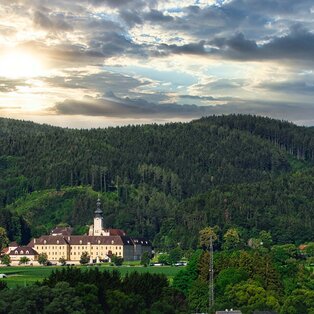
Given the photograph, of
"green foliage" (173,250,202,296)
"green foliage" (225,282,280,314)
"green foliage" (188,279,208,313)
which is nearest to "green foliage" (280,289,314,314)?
"green foliage" (225,282,280,314)

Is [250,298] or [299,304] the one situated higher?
[250,298]

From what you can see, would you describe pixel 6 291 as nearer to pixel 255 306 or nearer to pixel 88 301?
pixel 88 301

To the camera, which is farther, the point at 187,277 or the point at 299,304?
the point at 187,277

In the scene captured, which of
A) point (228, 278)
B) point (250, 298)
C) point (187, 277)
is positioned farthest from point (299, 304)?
point (187, 277)

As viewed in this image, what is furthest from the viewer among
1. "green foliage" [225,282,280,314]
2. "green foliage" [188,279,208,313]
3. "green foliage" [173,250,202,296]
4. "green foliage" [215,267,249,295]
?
"green foliage" [173,250,202,296]

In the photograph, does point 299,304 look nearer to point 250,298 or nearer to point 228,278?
point 250,298

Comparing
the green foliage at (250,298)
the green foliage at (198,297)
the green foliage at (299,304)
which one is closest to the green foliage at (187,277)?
the green foliage at (198,297)

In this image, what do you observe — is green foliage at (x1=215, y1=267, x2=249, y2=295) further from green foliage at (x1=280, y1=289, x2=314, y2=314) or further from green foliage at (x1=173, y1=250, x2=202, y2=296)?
green foliage at (x1=280, y1=289, x2=314, y2=314)

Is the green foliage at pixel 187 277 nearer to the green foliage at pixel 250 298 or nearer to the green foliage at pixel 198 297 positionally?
the green foliage at pixel 198 297

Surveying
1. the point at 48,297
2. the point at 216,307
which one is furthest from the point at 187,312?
the point at 48,297

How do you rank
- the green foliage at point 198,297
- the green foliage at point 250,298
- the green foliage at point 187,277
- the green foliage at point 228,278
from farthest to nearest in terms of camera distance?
the green foliage at point 187,277, the green foliage at point 228,278, the green foliage at point 198,297, the green foliage at point 250,298

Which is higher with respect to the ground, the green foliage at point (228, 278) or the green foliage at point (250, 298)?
the green foliage at point (228, 278)

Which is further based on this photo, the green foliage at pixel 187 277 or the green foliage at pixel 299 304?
the green foliage at pixel 187 277
